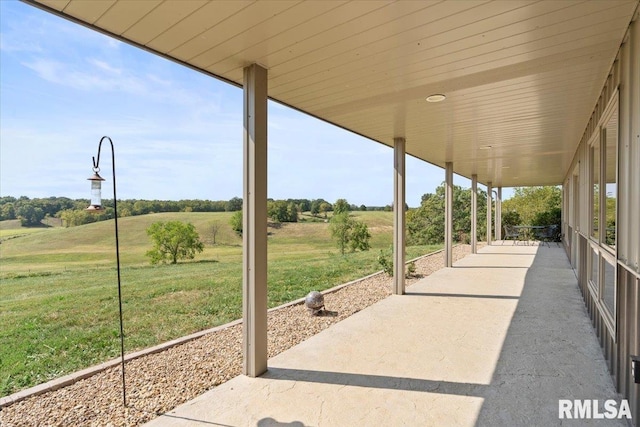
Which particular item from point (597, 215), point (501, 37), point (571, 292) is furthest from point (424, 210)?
point (501, 37)

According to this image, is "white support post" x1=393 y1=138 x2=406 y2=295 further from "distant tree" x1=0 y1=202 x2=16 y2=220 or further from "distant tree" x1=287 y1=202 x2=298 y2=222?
"distant tree" x1=287 y1=202 x2=298 y2=222

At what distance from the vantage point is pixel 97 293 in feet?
23.0

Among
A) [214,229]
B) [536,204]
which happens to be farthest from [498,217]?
[214,229]

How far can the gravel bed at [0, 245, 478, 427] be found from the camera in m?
2.14

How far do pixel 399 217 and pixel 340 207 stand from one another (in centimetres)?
1438

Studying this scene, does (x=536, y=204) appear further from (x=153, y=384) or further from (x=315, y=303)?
(x=153, y=384)

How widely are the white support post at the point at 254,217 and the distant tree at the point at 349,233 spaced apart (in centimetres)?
1571

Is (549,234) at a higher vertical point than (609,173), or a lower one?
lower

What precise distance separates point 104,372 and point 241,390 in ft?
3.99

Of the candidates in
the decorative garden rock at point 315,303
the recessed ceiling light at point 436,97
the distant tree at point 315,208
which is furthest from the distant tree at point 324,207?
the recessed ceiling light at point 436,97

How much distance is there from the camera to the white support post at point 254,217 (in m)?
2.66

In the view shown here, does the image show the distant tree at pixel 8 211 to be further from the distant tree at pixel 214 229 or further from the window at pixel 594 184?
the window at pixel 594 184

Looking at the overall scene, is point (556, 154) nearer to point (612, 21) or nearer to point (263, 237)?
point (612, 21)

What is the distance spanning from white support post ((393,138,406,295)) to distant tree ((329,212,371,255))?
42.8 ft
